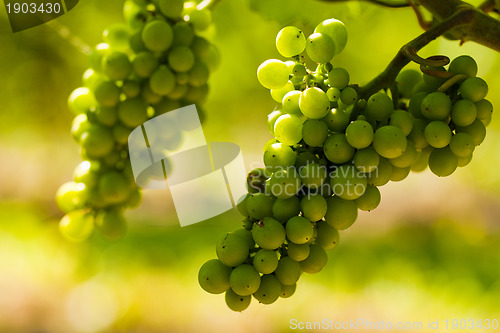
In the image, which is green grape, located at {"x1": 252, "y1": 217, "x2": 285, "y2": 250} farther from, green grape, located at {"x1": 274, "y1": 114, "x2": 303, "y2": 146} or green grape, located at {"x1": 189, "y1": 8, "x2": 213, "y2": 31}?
green grape, located at {"x1": 189, "y1": 8, "x2": 213, "y2": 31}

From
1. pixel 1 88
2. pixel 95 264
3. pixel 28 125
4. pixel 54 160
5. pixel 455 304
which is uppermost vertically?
pixel 1 88

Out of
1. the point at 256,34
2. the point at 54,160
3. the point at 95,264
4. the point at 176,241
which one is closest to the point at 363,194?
the point at 256,34

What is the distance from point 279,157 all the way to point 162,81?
0.63ft

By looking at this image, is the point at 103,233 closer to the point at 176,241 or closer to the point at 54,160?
the point at 176,241

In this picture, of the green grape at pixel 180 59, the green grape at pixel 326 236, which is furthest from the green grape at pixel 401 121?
the green grape at pixel 180 59

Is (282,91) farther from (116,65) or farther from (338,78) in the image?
(116,65)

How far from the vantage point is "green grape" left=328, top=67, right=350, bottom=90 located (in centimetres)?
41

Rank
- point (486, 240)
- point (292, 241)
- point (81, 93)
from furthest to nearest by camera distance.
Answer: point (486, 240) → point (81, 93) → point (292, 241)

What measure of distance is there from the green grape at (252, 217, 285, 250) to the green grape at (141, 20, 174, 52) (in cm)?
24

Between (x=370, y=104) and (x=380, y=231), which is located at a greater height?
(x=370, y=104)

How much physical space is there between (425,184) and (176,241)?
Answer: 32.9 inches

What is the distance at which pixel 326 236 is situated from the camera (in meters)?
0.42

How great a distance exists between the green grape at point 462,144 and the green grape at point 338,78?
0.35ft

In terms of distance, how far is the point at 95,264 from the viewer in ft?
4.81
